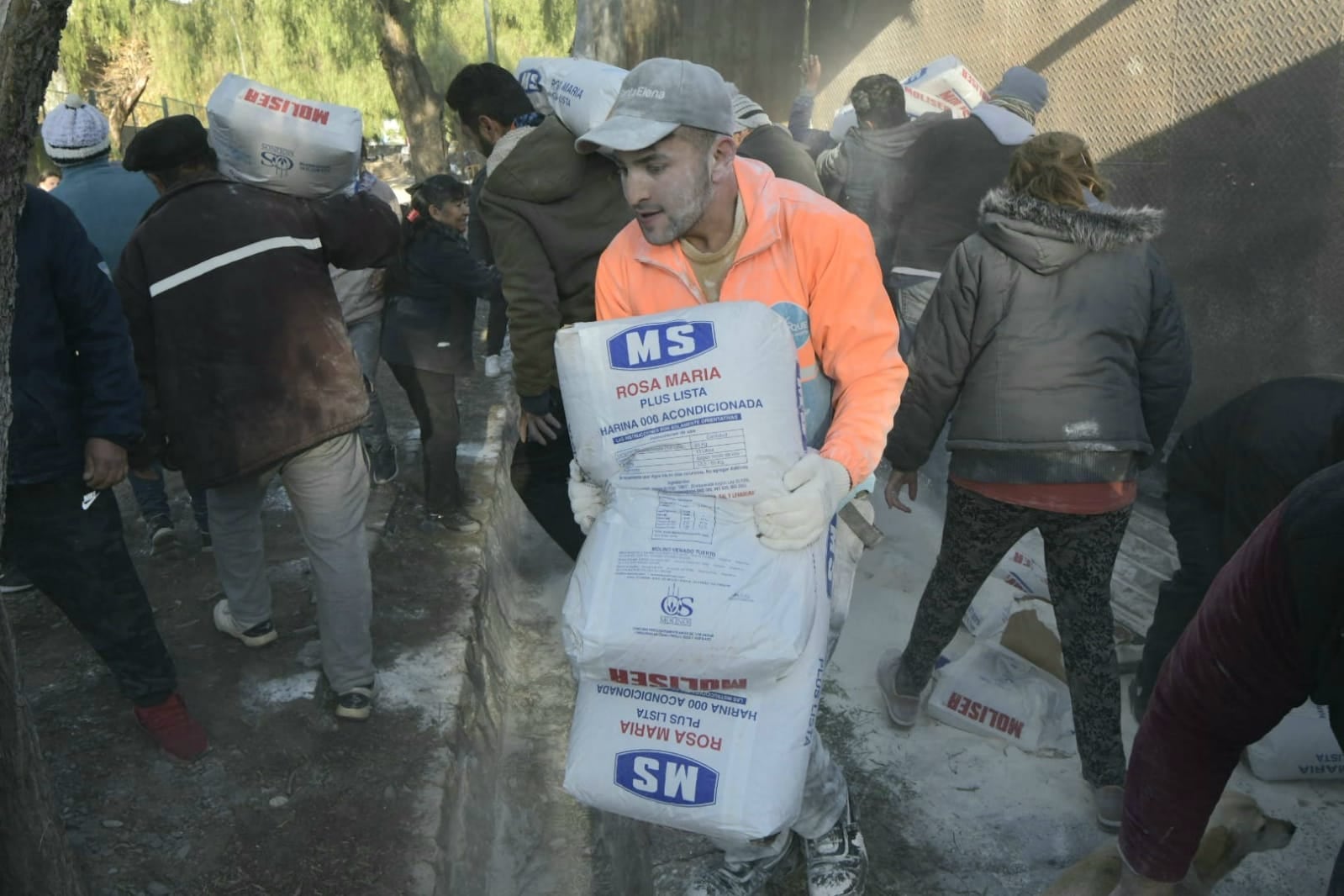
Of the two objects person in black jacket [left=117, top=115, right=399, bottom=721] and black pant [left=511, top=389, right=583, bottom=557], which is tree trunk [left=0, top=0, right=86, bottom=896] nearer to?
person in black jacket [left=117, top=115, right=399, bottom=721]

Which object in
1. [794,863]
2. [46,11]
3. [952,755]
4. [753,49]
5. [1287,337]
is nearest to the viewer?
[46,11]

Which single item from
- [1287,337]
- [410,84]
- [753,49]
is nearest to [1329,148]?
[1287,337]

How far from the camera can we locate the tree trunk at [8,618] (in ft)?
4.83

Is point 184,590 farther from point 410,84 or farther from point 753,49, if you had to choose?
point 410,84

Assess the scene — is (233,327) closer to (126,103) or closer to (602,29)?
(602,29)

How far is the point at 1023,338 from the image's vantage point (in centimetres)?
275

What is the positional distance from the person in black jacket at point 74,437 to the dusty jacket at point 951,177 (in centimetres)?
343

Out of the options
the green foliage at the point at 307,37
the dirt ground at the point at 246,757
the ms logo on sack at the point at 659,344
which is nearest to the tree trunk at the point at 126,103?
the green foliage at the point at 307,37

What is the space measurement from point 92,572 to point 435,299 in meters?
2.21

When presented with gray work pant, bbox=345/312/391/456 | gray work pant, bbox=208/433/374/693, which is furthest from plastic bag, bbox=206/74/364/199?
gray work pant, bbox=345/312/391/456

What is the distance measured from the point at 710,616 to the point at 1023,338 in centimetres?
140

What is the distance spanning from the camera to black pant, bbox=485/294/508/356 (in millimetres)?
5091

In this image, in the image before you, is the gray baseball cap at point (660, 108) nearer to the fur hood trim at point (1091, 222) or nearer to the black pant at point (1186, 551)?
Result: the fur hood trim at point (1091, 222)

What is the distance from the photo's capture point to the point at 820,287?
219 centimetres
